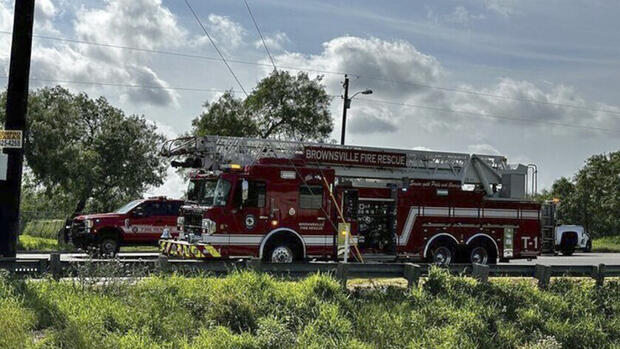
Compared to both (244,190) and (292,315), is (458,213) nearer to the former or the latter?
(244,190)

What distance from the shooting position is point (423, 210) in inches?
711

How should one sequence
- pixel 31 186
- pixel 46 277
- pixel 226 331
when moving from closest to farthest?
pixel 226 331, pixel 46 277, pixel 31 186

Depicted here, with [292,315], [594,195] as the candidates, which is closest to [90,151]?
[292,315]

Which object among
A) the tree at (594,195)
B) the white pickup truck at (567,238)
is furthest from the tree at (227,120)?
the tree at (594,195)

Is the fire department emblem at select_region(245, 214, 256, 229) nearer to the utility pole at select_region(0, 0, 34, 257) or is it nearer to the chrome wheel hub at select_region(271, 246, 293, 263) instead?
the chrome wheel hub at select_region(271, 246, 293, 263)

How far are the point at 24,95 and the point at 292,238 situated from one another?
282 inches

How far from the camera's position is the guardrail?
34.6 ft

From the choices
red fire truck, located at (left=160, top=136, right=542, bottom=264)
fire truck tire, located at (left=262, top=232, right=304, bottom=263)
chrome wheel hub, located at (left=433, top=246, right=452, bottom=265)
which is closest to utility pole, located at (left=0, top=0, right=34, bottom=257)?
red fire truck, located at (left=160, top=136, right=542, bottom=264)

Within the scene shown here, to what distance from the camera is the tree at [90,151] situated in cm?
2981

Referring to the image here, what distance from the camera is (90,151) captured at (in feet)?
114

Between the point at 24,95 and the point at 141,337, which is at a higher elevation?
the point at 24,95

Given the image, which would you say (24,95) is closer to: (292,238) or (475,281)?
(292,238)

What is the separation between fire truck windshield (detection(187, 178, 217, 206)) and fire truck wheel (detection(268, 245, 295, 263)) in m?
1.91

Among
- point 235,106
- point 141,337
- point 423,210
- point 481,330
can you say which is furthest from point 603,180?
point 141,337
